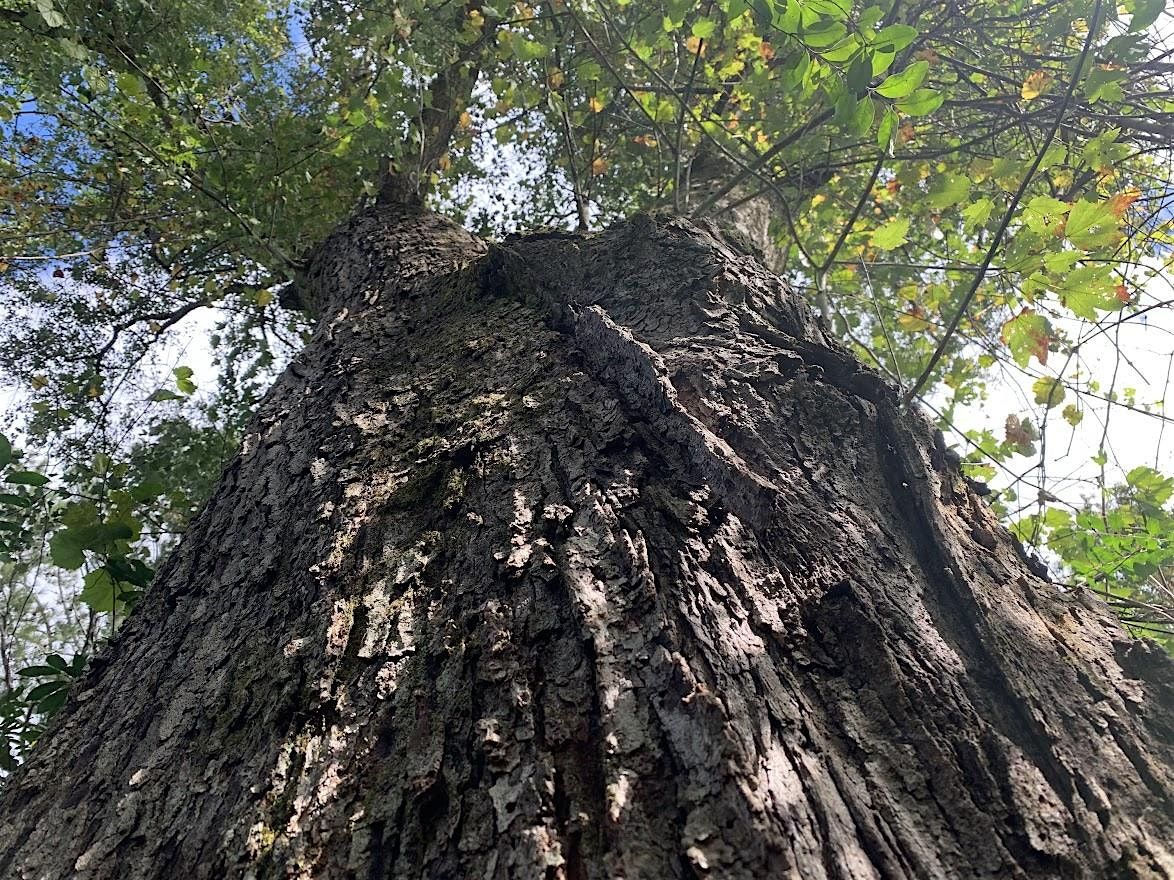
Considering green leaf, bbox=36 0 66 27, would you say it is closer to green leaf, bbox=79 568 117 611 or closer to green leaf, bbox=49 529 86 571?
green leaf, bbox=49 529 86 571

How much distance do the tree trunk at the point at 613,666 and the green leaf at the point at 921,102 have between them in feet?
1.87

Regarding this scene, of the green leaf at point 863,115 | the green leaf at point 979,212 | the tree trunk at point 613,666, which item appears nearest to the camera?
the tree trunk at point 613,666

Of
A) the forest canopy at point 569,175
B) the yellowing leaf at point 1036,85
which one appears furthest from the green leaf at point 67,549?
the yellowing leaf at point 1036,85

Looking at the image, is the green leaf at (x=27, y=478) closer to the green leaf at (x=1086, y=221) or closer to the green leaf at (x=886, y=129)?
the green leaf at (x=886, y=129)

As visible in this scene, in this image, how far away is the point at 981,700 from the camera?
91 centimetres

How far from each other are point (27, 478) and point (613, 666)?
2.04 m

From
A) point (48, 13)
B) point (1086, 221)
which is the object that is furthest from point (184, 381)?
point (1086, 221)

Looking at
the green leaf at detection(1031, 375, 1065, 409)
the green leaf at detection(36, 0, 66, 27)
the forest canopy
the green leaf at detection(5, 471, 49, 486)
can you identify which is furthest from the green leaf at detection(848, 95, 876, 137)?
the green leaf at detection(36, 0, 66, 27)

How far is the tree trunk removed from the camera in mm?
753

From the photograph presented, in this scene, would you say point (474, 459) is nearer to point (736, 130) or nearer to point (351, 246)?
point (351, 246)

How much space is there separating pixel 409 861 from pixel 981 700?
2.54 ft

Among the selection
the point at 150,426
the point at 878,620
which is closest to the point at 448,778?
the point at 878,620

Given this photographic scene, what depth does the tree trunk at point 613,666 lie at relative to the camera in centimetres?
75

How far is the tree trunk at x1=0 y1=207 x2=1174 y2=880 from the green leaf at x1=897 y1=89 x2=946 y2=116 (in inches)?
22.4
